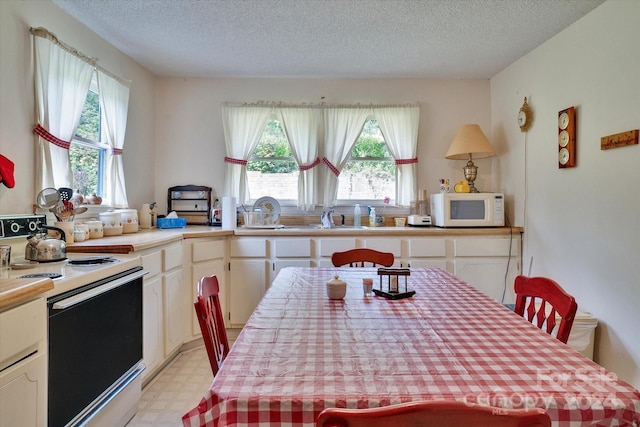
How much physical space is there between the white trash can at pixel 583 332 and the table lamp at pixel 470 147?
1.49 m

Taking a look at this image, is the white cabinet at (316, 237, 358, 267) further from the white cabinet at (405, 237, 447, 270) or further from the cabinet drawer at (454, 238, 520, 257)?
the cabinet drawer at (454, 238, 520, 257)

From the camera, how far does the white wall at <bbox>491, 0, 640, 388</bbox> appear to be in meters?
2.11

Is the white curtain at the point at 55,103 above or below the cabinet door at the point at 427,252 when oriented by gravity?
above

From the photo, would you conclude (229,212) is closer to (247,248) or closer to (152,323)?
(247,248)

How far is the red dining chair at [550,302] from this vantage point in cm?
124

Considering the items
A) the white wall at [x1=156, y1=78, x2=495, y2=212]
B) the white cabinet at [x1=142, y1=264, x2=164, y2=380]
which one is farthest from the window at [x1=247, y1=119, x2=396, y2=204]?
the white cabinet at [x1=142, y1=264, x2=164, y2=380]

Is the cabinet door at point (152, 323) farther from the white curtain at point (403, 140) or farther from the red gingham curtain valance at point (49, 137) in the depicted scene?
the white curtain at point (403, 140)

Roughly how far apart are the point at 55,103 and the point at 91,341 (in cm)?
153

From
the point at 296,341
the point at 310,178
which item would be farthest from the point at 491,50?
the point at 296,341

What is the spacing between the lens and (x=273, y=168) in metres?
3.76

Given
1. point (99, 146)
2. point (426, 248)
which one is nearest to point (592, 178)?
point (426, 248)

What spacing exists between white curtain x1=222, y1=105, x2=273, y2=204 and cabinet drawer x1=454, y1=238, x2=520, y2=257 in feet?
7.04

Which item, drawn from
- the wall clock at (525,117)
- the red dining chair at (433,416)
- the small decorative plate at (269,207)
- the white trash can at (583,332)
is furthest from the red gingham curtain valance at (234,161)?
the red dining chair at (433,416)

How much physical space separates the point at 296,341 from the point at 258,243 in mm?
2131
